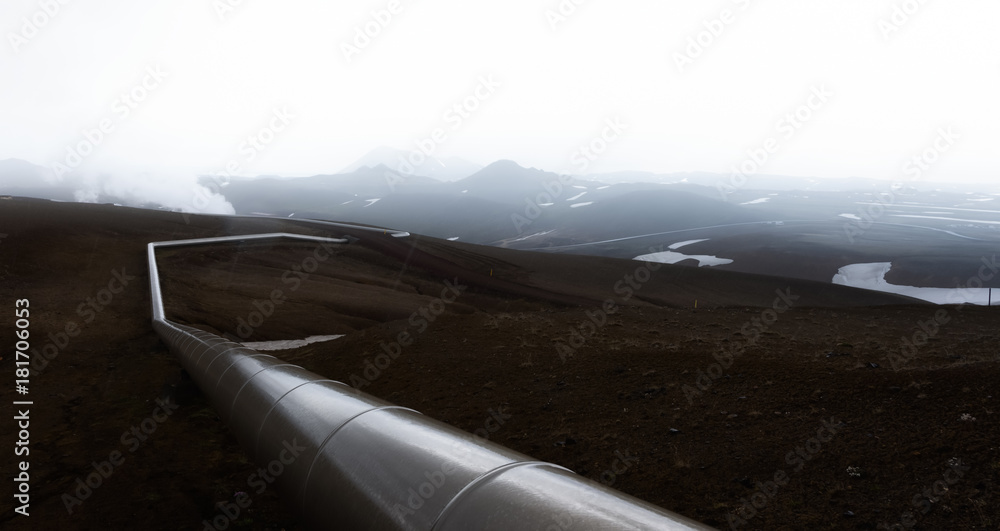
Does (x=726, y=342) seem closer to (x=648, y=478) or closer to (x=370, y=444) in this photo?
(x=648, y=478)

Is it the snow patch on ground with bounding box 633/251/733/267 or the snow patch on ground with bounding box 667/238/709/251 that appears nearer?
the snow patch on ground with bounding box 633/251/733/267

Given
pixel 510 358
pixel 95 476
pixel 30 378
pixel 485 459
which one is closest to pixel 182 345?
pixel 30 378

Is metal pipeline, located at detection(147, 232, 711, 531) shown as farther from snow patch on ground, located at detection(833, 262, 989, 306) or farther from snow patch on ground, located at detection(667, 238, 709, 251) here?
snow patch on ground, located at detection(667, 238, 709, 251)

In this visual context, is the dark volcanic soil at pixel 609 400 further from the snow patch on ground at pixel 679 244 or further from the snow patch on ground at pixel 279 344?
the snow patch on ground at pixel 679 244

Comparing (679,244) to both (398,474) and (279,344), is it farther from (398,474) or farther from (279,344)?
(398,474)

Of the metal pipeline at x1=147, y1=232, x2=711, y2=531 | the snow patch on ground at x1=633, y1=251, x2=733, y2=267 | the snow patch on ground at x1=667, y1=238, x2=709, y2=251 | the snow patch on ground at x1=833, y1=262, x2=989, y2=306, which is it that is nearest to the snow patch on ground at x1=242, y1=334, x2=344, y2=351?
the metal pipeline at x1=147, y1=232, x2=711, y2=531

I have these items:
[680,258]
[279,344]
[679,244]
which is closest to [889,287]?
[680,258]
